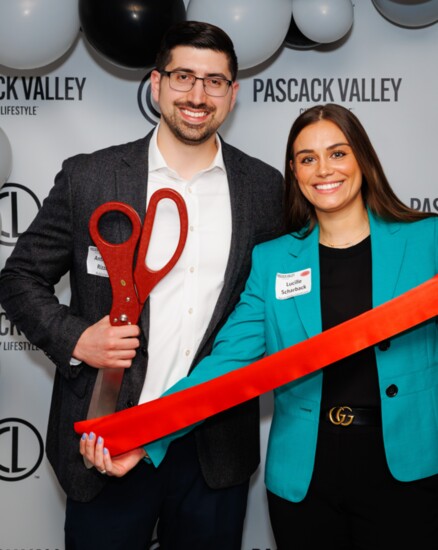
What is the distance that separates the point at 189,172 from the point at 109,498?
2.60ft

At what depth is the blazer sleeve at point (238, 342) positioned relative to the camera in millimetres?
1373

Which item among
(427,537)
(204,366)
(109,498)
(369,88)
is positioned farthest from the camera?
(369,88)

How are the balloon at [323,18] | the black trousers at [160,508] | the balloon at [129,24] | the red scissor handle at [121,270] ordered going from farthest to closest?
the balloon at [323,18] → the balloon at [129,24] → the black trousers at [160,508] → the red scissor handle at [121,270]

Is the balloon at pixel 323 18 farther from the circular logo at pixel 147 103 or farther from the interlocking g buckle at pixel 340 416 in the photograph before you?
the interlocking g buckle at pixel 340 416

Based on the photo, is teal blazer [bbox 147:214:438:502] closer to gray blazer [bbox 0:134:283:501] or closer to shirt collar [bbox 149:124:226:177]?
gray blazer [bbox 0:134:283:501]

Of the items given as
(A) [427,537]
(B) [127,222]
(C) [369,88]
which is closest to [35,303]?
(B) [127,222]

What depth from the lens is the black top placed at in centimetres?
127

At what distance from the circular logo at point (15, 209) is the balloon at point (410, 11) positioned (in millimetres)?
1224

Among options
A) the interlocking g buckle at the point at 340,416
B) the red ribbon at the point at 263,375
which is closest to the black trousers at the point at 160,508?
the red ribbon at the point at 263,375

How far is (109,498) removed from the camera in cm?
151

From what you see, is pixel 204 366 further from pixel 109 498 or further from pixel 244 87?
pixel 244 87

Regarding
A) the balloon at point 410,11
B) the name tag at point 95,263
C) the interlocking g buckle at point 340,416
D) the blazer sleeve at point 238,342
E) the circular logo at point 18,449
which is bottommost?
the circular logo at point 18,449

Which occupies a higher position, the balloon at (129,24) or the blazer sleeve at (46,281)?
the balloon at (129,24)

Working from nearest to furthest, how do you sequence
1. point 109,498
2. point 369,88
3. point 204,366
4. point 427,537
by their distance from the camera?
point 427,537
point 204,366
point 109,498
point 369,88
